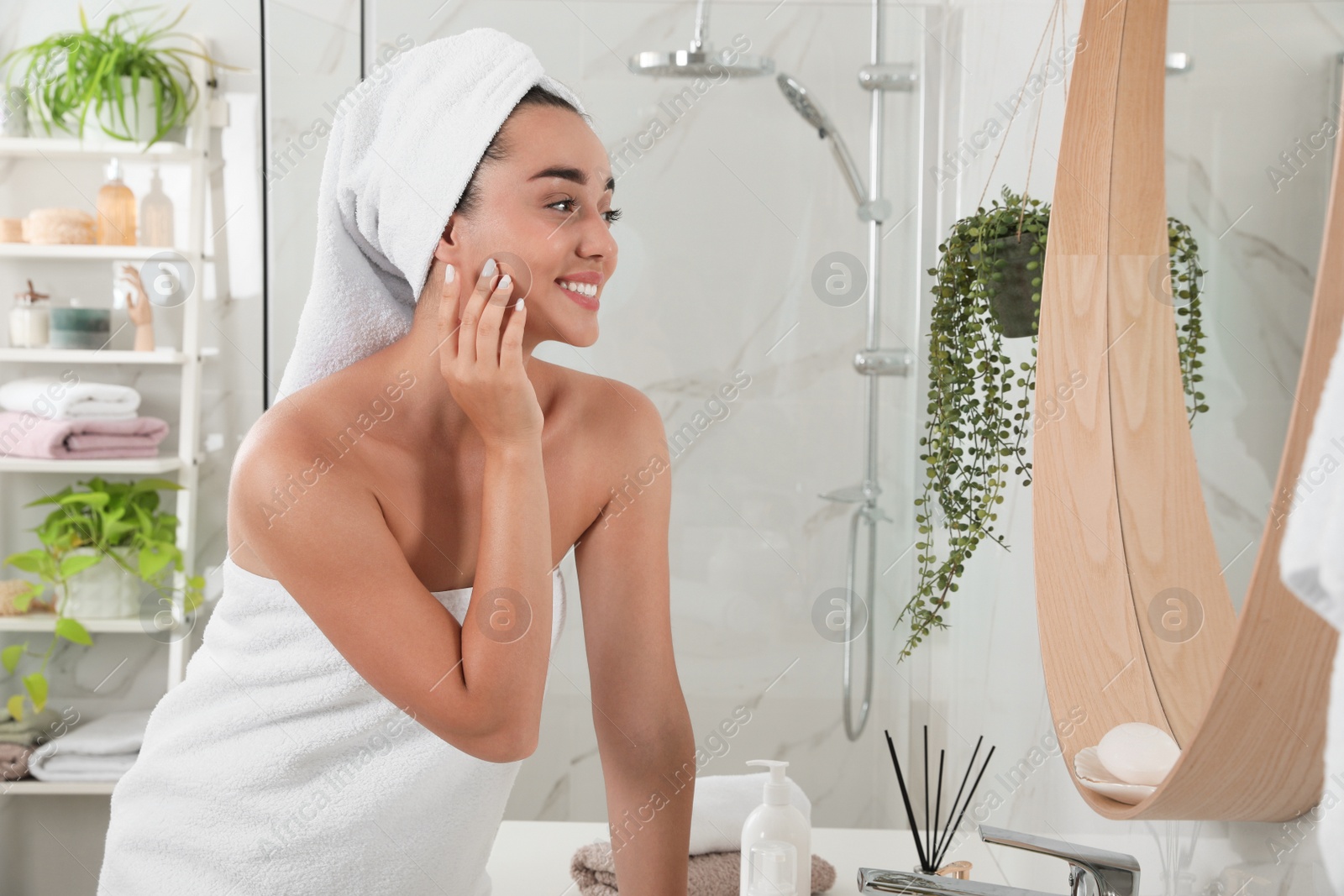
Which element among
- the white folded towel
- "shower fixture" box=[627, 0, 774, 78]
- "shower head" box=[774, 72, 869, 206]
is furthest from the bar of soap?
the white folded towel

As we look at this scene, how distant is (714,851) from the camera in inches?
36.5

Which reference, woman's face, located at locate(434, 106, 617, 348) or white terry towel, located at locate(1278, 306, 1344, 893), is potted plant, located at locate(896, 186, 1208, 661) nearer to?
woman's face, located at locate(434, 106, 617, 348)

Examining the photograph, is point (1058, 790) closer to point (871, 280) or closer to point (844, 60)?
point (871, 280)

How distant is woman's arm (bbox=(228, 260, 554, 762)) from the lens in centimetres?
71

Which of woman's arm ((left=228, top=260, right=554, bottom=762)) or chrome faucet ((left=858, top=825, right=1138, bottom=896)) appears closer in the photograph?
chrome faucet ((left=858, top=825, right=1138, bottom=896))

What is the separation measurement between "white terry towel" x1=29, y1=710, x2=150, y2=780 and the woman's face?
1322 mm

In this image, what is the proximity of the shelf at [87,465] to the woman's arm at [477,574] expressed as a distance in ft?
3.70

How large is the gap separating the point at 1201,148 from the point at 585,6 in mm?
1175

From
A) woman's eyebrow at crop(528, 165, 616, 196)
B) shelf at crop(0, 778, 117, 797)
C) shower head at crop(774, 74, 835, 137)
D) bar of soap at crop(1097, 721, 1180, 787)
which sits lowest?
shelf at crop(0, 778, 117, 797)

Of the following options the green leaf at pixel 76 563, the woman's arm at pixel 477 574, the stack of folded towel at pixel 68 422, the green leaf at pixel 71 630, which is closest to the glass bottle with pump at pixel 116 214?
the stack of folded towel at pixel 68 422

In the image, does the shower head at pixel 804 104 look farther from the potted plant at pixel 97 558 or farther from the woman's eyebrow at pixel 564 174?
the potted plant at pixel 97 558

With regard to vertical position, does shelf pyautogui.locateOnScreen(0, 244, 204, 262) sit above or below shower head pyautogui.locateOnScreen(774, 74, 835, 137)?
below

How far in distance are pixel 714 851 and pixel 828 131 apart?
116 cm

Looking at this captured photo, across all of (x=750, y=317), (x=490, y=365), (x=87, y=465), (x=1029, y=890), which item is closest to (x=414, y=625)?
(x=490, y=365)
